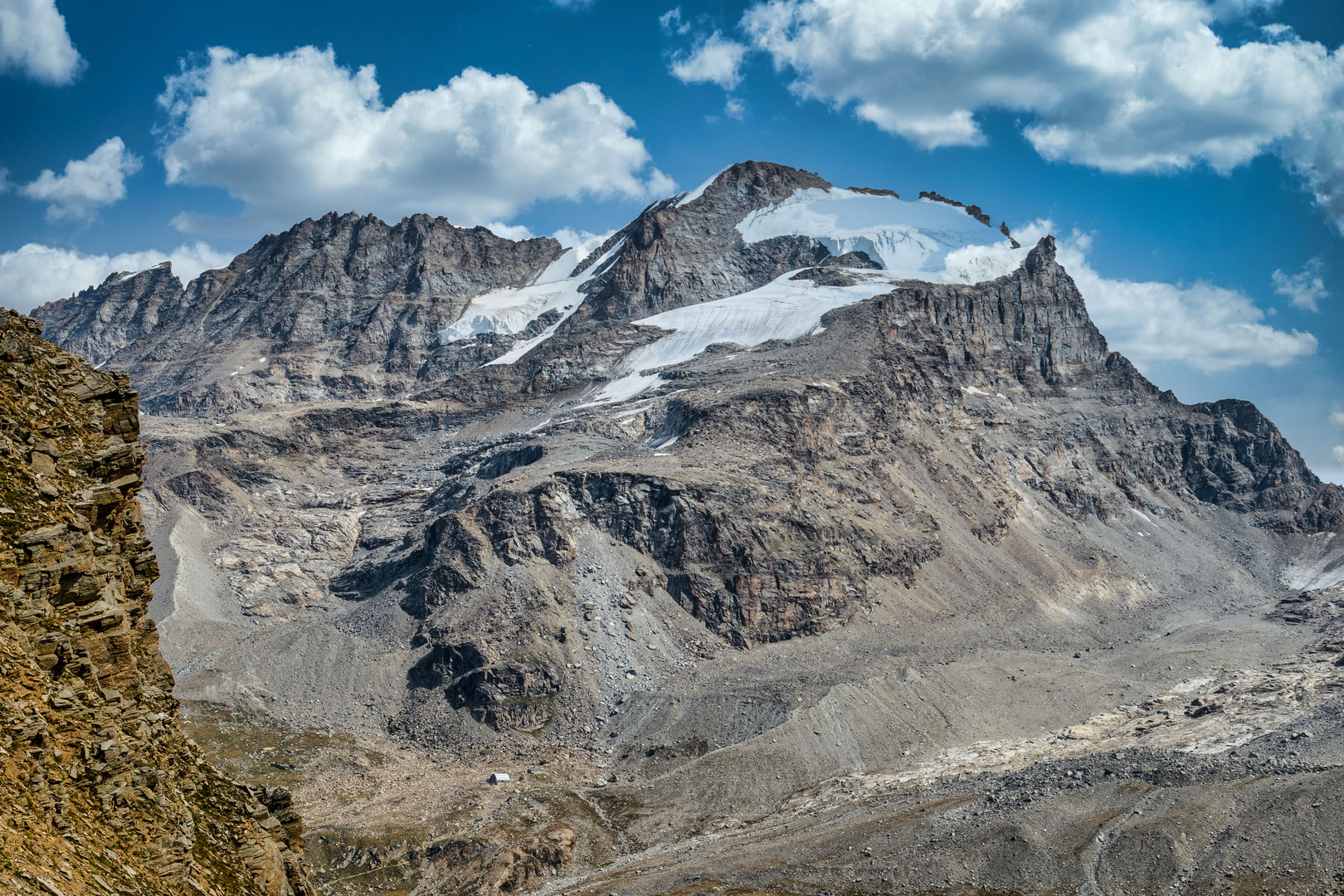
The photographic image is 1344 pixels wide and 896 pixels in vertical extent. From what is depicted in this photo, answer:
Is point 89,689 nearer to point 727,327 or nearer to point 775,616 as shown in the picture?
point 775,616

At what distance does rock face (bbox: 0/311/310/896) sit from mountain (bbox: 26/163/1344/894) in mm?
47803

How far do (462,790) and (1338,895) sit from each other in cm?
5716

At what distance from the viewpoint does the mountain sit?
2478 inches

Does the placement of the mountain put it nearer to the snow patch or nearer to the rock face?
the snow patch

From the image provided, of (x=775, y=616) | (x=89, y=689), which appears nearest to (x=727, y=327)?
(x=775, y=616)

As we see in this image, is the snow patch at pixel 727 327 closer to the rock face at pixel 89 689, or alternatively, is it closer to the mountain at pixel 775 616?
the mountain at pixel 775 616

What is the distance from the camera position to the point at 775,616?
10550cm

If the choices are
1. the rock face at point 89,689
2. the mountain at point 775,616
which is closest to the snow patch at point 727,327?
the mountain at point 775,616

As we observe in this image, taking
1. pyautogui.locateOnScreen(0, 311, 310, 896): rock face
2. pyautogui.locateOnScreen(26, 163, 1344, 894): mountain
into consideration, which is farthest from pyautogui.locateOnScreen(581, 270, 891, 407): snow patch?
pyautogui.locateOnScreen(0, 311, 310, 896): rock face

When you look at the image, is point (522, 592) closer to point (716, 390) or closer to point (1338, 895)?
point (716, 390)

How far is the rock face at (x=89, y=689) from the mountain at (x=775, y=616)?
47803 millimetres

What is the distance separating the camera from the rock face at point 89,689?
37.1ft

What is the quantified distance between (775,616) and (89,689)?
312ft

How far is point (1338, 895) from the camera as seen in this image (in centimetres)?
4650
